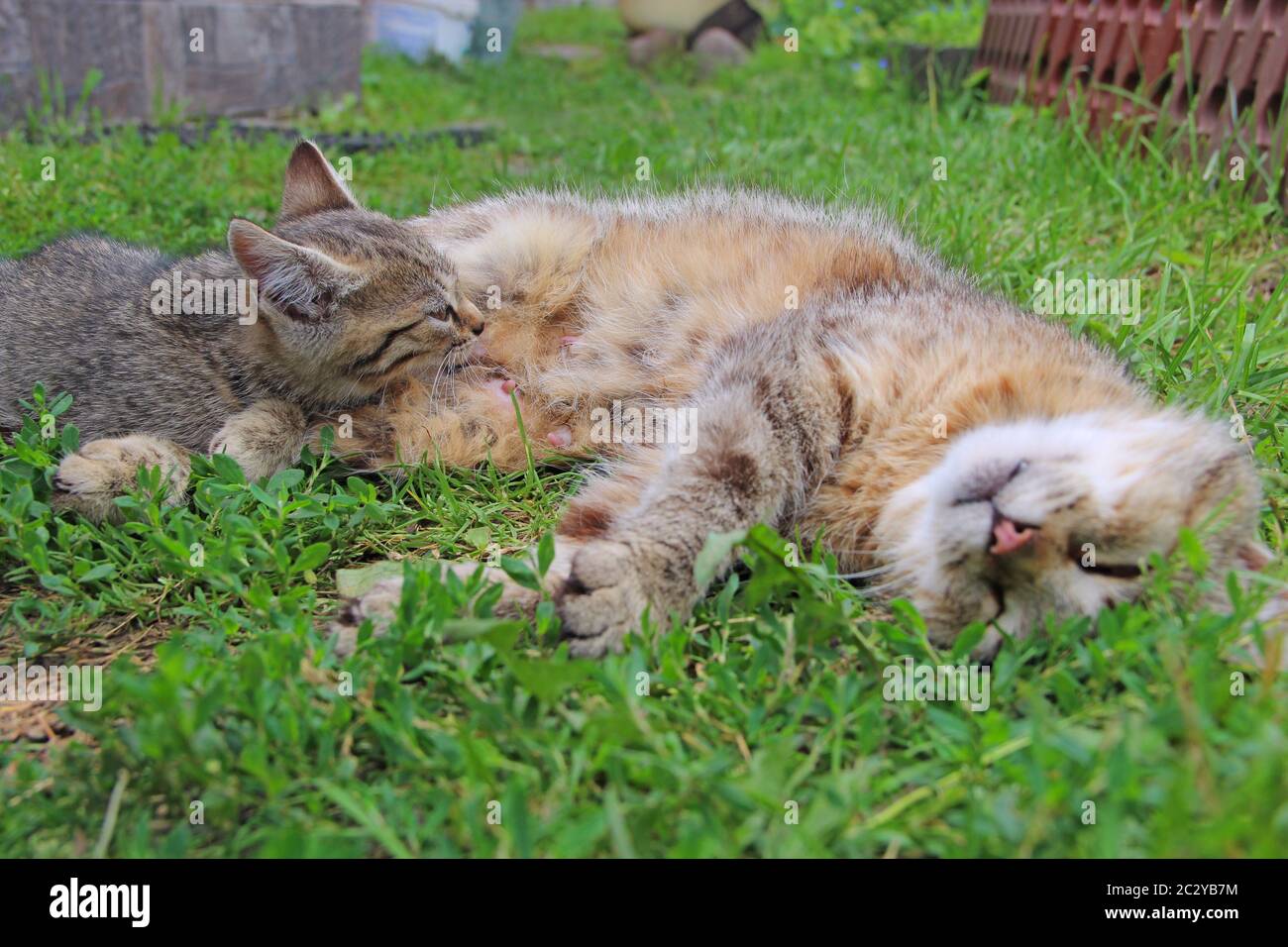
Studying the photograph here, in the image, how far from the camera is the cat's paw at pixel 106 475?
8.91 feet

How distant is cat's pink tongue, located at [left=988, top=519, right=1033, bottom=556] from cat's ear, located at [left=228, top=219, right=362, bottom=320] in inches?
80.3

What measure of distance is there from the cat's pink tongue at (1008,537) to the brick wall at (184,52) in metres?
5.71

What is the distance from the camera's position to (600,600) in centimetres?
223

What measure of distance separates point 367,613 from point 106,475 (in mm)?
1004

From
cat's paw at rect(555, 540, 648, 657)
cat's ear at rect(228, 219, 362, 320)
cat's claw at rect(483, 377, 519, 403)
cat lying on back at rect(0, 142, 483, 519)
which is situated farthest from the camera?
cat's claw at rect(483, 377, 519, 403)

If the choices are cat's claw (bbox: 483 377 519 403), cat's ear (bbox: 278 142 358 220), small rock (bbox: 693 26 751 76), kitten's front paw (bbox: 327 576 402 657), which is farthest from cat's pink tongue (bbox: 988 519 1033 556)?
small rock (bbox: 693 26 751 76)

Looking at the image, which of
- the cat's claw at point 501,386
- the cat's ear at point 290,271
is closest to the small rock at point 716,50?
the cat's claw at point 501,386

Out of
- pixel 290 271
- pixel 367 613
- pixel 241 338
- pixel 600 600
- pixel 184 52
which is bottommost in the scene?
pixel 367 613

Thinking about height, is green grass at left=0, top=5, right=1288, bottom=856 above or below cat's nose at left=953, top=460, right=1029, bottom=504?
below

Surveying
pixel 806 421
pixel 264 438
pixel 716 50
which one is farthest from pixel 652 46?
pixel 806 421

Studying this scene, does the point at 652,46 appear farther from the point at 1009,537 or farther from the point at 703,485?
the point at 1009,537

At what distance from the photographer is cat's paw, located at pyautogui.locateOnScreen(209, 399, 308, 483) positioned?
301 centimetres

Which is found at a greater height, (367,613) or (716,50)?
(716,50)

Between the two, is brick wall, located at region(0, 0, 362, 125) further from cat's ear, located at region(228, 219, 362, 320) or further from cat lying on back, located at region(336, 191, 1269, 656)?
cat's ear, located at region(228, 219, 362, 320)
